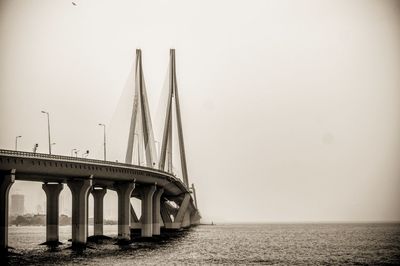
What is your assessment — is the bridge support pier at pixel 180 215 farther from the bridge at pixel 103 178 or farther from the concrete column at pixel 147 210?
the concrete column at pixel 147 210

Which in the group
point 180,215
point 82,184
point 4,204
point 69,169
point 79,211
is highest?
point 69,169

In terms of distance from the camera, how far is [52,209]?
104 metres

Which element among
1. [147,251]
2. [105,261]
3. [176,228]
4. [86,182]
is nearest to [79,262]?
[105,261]

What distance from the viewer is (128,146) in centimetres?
11062

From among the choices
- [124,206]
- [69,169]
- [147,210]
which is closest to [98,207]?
[147,210]

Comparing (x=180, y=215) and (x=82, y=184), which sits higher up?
(x=82, y=184)

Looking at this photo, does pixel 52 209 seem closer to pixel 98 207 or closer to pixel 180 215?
pixel 98 207

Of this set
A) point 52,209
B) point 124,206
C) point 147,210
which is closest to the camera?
point 52,209

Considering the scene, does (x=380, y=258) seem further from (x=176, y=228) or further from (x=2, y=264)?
(x=176, y=228)

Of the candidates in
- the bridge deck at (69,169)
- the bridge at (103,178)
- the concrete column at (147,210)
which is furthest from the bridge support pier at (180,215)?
the concrete column at (147,210)

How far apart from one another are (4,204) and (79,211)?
21688mm

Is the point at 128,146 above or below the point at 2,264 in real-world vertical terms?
above

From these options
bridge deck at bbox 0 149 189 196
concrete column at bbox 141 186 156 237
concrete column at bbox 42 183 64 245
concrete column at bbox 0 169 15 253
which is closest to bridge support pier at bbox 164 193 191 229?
bridge deck at bbox 0 149 189 196

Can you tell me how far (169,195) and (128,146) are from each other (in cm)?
5213
